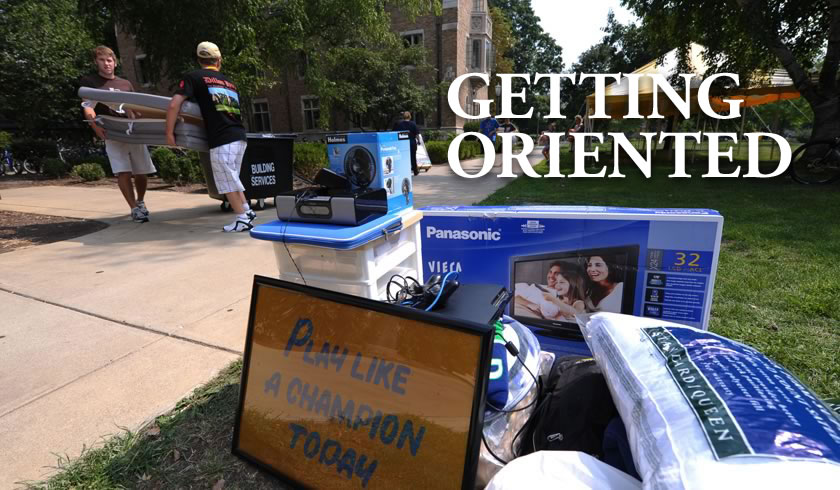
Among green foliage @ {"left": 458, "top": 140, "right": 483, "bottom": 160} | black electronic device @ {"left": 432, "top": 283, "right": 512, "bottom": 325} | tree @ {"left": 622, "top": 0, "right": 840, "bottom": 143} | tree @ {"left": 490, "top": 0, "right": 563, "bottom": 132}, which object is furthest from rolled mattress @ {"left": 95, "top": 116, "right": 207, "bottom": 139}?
tree @ {"left": 490, "top": 0, "right": 563, "bottom": 132}

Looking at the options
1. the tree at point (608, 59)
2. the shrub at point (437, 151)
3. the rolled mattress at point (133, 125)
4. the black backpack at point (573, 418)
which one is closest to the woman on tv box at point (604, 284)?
the black backpack at point (573, 418)

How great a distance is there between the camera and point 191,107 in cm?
427

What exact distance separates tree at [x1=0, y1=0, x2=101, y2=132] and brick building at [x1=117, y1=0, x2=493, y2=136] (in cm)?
308

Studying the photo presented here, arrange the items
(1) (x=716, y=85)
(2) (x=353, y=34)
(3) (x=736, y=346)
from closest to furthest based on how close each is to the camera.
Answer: (3) (x=736, y=346) → (1) (x=716, y=85) → (2) (x=353, y=34)

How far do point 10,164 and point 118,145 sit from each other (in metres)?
17.4

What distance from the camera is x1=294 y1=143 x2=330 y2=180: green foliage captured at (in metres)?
10.1

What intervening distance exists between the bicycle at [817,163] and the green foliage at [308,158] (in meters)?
10.2

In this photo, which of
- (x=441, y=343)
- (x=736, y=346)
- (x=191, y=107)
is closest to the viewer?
(x=441, y=343)

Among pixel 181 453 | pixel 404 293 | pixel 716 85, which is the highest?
pixel 716 85

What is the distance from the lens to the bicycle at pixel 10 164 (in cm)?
1622

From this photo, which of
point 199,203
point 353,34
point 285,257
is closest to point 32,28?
point 353,34

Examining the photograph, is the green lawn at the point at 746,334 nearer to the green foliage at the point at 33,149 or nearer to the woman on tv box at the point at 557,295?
the woman on tv box at the point at 557,295

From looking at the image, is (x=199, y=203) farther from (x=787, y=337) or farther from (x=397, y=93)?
(x=397, y=93)

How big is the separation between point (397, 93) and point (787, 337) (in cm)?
1998
